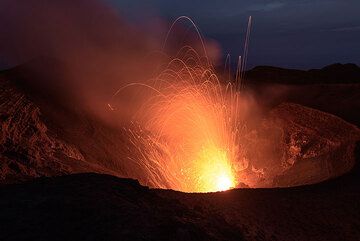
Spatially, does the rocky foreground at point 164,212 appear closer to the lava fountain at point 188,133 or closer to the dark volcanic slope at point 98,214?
the dark volcanic slope at point 98,214

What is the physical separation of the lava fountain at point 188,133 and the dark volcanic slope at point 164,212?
6.39 m

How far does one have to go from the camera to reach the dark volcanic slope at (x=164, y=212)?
5.77 m

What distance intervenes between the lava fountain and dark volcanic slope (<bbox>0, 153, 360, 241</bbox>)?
21.0 feet

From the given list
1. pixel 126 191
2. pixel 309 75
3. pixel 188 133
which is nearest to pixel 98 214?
pixel 126 191

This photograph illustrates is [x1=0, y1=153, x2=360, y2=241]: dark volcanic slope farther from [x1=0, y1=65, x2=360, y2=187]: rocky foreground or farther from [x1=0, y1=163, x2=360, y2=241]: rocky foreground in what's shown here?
[x1=0, y1=65, x2=360, y2=187]: rocky foreground

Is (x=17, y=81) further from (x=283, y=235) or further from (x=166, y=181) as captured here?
(x=283, y=235)

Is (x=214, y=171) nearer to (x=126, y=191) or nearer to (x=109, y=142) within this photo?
(x=109, y=142)

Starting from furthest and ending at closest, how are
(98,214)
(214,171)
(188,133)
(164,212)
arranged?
(188,133) → (214,171) → (164,212) → (98,214)

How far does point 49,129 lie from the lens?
13.3 metres

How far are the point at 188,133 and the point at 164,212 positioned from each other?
12811 mm

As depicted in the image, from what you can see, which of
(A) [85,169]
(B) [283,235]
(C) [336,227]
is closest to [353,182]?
(C) [336,227]

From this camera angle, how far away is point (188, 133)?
765 inches

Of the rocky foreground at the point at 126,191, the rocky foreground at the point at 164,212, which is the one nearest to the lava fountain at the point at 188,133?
the rocky foreground at the point at 126,191

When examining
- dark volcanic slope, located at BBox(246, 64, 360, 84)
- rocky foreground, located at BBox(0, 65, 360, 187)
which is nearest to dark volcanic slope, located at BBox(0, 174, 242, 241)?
rocky foreground, located at BBox(0, 65, 360, 187)
